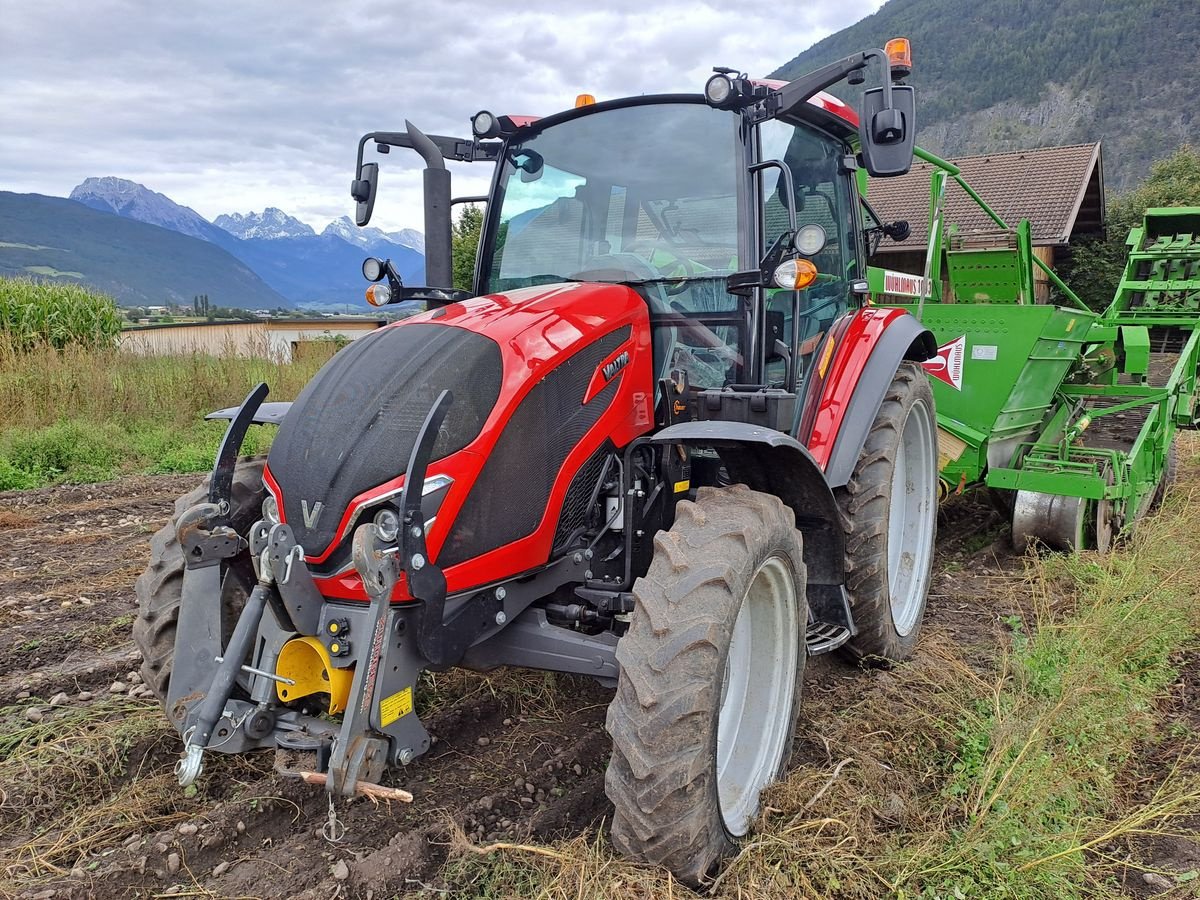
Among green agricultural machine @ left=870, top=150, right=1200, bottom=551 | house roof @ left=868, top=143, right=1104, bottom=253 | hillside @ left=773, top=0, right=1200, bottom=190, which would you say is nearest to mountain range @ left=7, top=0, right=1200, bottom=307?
hillside @ left=773, top=0, right=1200, bottom=190

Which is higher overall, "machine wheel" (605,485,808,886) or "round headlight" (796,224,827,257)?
"round headlight" (796,224,827,257)

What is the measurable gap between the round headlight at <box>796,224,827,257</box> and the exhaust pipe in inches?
61.1

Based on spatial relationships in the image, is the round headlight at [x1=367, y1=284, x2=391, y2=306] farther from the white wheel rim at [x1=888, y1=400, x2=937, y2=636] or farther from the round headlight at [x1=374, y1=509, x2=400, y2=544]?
the white wheel rim at [x1=888, y1=400, x2=937, y2=636]

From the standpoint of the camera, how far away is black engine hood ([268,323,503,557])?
2.45m

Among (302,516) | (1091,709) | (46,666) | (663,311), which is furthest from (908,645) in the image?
(46,666)

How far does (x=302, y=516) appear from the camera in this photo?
2484mm

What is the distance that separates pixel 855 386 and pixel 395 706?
2.29 m

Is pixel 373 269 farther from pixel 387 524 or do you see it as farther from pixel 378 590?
pixel 378 590

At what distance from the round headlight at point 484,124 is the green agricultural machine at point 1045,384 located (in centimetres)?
236

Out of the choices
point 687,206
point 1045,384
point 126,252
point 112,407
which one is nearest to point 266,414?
point 687,206

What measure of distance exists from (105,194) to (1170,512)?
209m

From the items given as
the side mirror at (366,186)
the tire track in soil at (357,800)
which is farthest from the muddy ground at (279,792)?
the side mirror at (366,186)

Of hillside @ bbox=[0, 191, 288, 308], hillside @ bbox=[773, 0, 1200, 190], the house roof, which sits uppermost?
hillside @ bbox=[773, 0, 1200, 190]

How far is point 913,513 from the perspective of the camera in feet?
14.7
